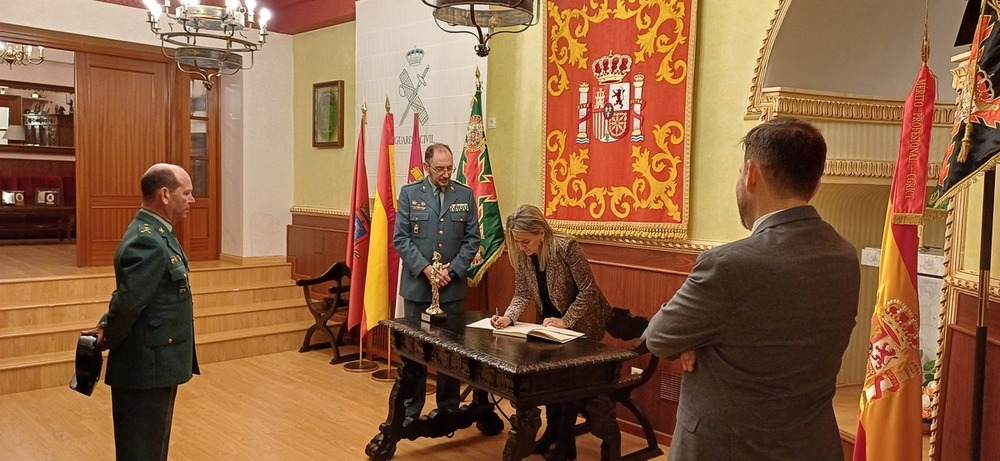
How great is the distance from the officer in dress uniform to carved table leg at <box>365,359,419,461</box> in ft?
4.01

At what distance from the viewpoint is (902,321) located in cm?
249

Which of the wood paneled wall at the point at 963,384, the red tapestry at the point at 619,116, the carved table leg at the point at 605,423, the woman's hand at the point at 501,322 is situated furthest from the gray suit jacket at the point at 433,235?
the wood paneled wall at the point at 963,384

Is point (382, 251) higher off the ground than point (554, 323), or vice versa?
point (382, 251)

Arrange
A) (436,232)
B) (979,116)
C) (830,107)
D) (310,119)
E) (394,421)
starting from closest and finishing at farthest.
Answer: (979,116), (830,107), (394,421), (436,232), (310,119)

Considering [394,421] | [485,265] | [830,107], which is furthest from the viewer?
[485,265]

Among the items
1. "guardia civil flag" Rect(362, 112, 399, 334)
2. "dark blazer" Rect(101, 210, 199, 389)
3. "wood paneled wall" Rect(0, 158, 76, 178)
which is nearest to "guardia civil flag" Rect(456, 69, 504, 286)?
"guardia civil flag" Rect(362, 112, 399, 334)

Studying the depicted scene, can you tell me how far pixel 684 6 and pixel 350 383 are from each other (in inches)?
134

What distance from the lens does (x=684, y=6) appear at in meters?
3.90

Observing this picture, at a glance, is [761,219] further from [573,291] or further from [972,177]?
[573,291]

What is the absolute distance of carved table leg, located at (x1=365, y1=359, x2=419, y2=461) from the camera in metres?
3.76

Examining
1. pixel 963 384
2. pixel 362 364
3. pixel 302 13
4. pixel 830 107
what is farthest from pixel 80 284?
pixel 963 384

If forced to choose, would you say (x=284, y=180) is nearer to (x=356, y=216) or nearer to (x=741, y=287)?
(x=356, y=216)

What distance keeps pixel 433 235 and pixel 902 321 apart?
266cm

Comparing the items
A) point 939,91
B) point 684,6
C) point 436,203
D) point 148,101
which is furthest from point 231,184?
point 939,91
